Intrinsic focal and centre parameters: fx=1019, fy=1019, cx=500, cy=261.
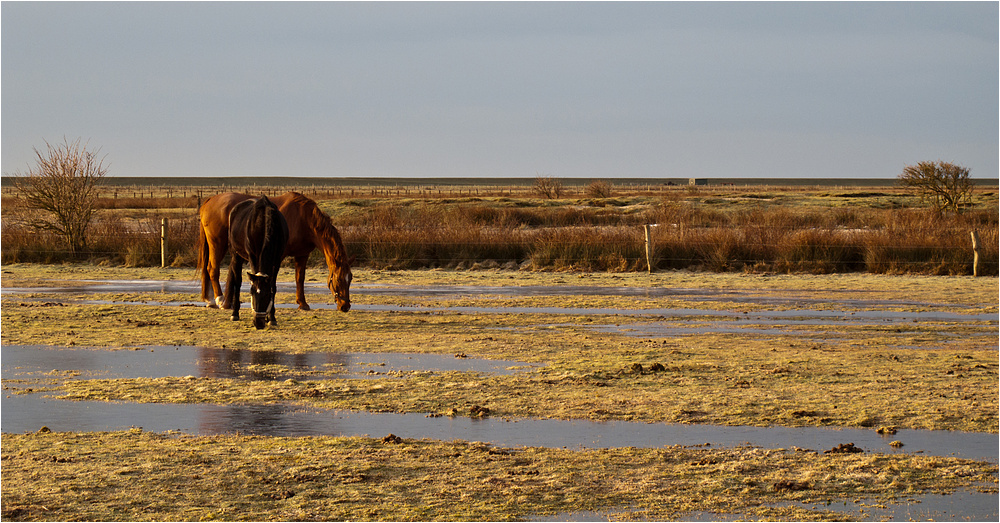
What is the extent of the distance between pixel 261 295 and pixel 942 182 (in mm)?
40450

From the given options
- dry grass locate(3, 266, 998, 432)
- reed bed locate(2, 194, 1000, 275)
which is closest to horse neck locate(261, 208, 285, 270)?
dry grass locate(3, 266, 998, 432)

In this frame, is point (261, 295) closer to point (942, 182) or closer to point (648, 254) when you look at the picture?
point (648, 254)

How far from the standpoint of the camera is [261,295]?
14164 millimetres

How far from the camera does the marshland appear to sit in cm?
616

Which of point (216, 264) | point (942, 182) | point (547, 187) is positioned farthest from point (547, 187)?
point (216, 264)

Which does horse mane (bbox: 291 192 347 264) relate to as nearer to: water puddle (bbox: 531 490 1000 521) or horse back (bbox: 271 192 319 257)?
horse back (bbox: 271 192 319 257)

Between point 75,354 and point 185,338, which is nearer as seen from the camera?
point 75,354

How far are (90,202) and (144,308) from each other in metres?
14.4

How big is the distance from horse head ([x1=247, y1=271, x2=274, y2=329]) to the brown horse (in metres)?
1.90

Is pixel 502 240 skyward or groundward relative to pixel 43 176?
groundward

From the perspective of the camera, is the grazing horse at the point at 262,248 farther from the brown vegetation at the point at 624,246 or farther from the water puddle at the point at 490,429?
the brown vegetation at the point at 624,246

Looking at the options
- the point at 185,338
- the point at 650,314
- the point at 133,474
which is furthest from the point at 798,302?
the point at 133,474

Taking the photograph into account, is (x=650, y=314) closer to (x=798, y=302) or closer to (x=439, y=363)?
(x=798, y=302)

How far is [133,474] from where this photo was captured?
6.58 metres
